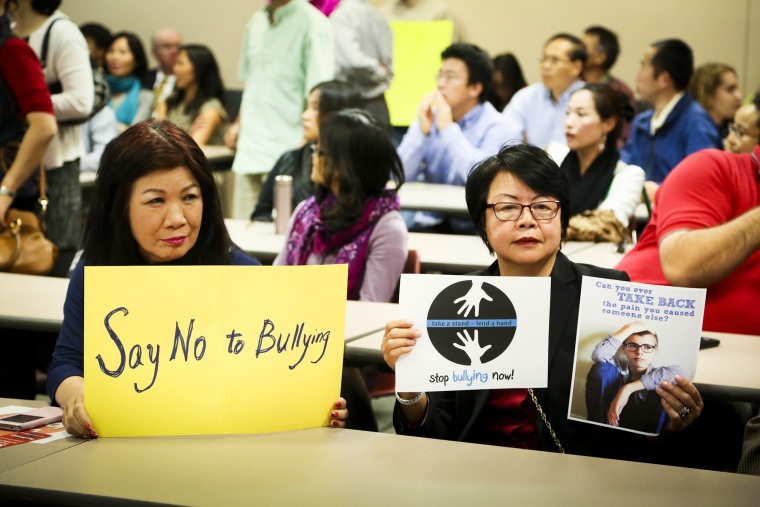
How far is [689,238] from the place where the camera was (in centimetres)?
258

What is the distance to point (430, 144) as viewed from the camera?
17.6 ft

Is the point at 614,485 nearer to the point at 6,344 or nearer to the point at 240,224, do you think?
the point at 6,344

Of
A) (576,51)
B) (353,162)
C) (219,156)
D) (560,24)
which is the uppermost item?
(560,24)

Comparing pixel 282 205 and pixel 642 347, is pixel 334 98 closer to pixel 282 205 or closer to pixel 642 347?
pixel 282 205

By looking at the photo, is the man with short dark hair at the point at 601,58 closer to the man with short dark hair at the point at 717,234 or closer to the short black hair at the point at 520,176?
the man with short dark hair at the point at 717,234

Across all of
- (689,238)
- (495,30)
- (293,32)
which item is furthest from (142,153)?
(495,30)

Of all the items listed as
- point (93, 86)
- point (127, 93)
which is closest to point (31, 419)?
point (93, 86)

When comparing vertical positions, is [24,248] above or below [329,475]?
above

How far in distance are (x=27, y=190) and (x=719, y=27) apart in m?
6.11

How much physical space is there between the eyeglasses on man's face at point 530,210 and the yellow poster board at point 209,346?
43 cm

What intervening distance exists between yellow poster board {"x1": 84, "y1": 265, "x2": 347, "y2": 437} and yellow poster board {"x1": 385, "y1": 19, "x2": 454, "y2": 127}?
5.32m

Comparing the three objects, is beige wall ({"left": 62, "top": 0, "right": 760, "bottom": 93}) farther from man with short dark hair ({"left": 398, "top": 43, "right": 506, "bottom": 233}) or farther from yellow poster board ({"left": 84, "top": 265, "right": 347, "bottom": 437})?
yellow poster board ({"left": 84, "top": 265, "right": 347, "bottom": 437})

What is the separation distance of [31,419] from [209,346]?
0.42 m

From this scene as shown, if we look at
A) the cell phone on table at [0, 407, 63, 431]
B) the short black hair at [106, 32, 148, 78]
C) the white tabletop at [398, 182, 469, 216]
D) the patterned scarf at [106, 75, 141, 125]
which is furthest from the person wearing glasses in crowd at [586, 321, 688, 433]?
the short black hair at [106, 32, 148, 78]
